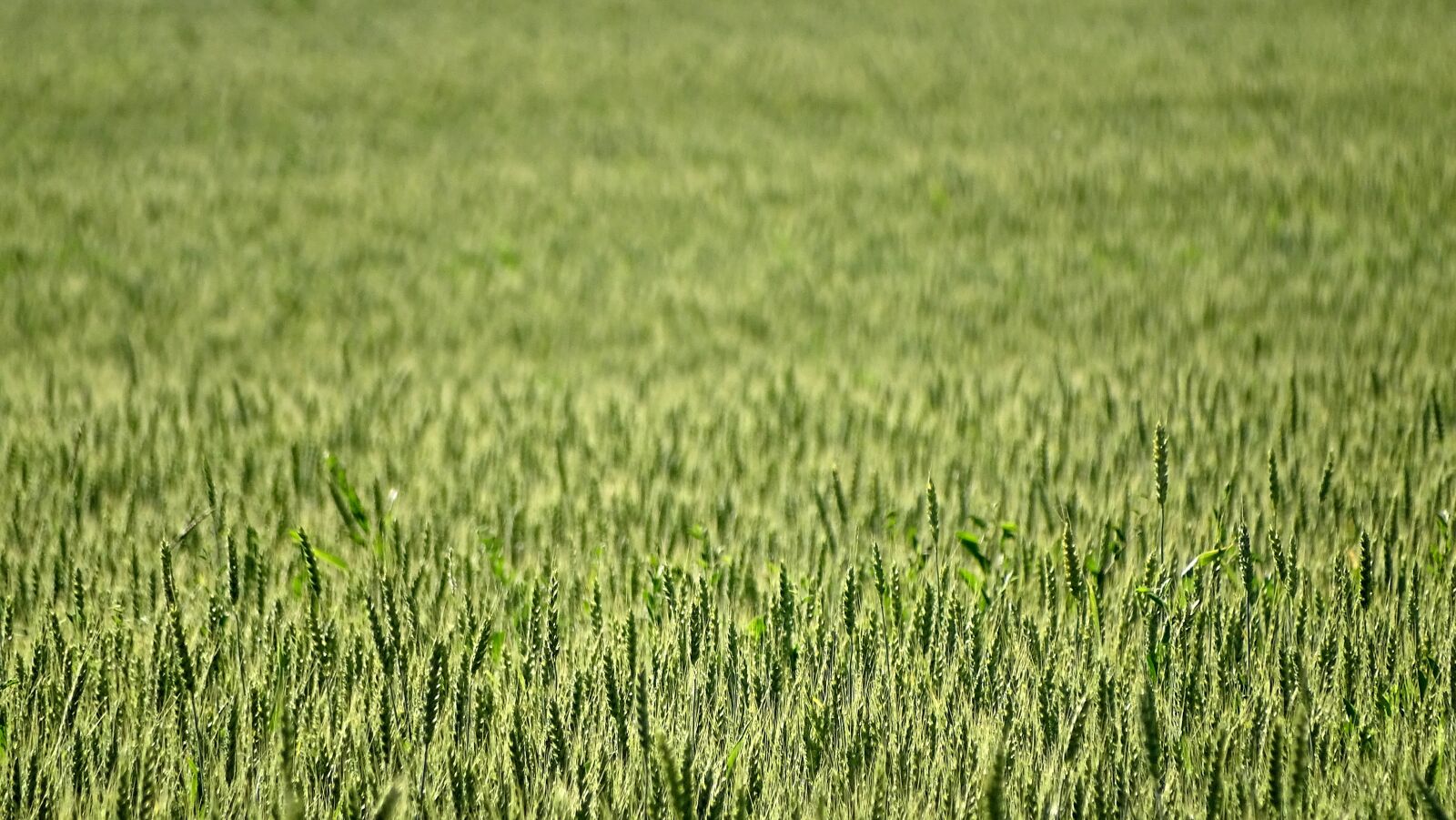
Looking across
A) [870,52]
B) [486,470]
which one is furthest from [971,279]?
[870,52]

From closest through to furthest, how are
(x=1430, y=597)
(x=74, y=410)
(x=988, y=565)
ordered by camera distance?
(x=1430, y=597)
(x=988, y=565)
(x=74, y=410)

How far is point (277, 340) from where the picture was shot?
429 cm

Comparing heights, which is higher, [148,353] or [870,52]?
[870,52]

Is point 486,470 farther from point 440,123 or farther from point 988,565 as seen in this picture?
point 440,123

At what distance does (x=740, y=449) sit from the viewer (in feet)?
10.1

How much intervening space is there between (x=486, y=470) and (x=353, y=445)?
43cm

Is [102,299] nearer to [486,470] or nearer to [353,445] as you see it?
[353,445]

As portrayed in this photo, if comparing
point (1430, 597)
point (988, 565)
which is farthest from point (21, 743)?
point (1430, 597)

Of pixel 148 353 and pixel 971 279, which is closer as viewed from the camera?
pixel 148 353

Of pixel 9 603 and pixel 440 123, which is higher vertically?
pixel 440 123

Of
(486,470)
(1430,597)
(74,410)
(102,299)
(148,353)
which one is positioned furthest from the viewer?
(102,299)

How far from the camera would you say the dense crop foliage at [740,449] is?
1731 millimetres

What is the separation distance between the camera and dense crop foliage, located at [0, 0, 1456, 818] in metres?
1.73

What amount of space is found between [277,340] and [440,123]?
3546 millimetres
